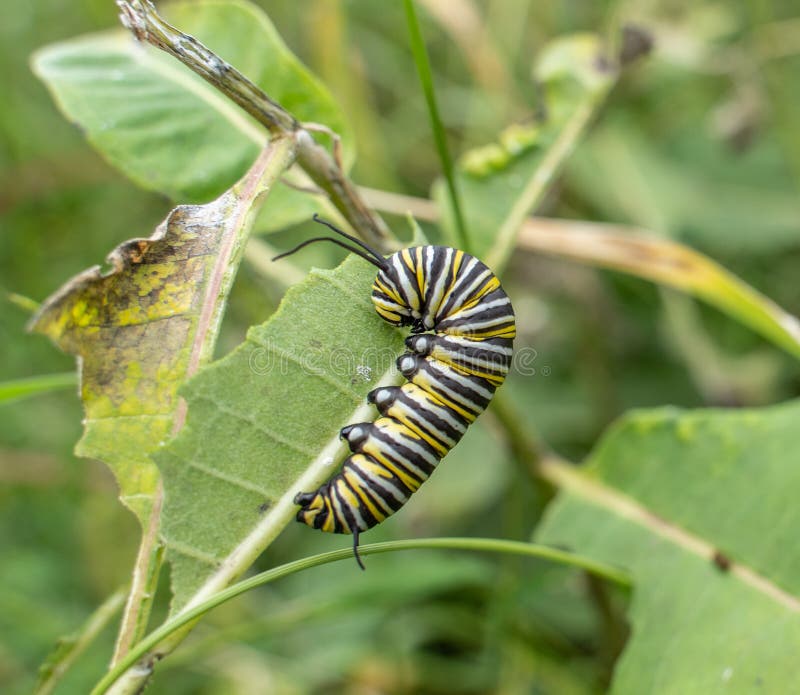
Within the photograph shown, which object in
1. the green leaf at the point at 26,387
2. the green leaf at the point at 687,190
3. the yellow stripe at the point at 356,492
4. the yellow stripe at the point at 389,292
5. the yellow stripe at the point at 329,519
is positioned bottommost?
the green leaf at the point at 26,387

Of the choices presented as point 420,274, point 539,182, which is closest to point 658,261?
point 539,182

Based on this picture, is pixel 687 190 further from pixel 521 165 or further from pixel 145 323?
pixel 145 323

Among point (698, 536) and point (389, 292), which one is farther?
point (698, 536)

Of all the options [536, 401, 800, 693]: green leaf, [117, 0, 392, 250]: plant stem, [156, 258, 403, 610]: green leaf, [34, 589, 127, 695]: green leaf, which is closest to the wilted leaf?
[536, 401, 800, 693]: green leaf

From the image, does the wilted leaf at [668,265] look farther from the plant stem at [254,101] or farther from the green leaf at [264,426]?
the green leaf at [264,426]

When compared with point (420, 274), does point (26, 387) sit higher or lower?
lower

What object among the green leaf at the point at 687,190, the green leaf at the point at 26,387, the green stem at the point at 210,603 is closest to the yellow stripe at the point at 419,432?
the green stem at the point at 210,603

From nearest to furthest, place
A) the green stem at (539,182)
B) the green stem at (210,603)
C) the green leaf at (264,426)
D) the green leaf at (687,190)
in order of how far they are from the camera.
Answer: the green stem at (210,603)
the green leaf at (264,426)
the green stem at (539,182)
the green leaf at (687,190)
